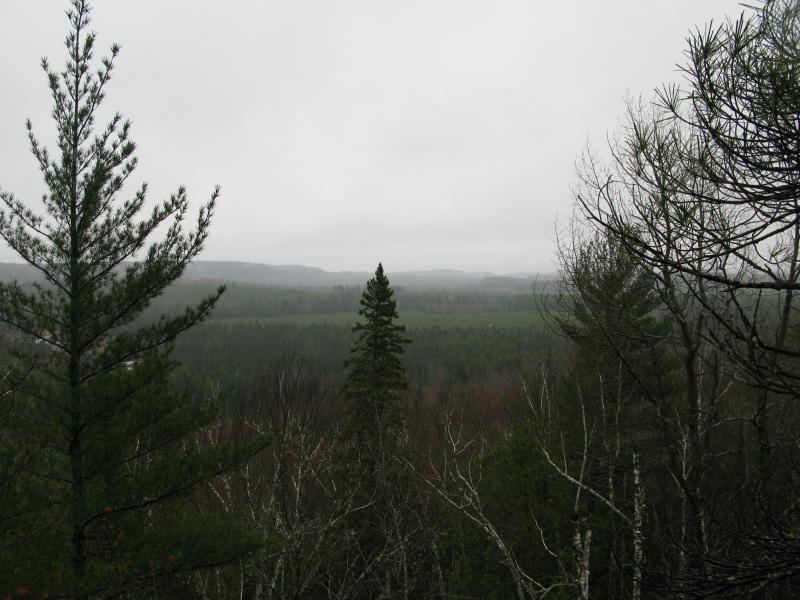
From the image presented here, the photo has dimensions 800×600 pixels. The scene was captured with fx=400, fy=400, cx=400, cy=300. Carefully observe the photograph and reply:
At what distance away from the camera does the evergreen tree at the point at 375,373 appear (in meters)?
11.9

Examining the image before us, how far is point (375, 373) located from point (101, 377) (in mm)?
7620

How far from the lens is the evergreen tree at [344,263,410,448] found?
38.9 feet

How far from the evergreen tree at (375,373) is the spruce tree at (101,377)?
6.31 meters

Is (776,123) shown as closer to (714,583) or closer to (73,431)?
(714,583)

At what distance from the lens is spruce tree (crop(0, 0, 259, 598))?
4.99 meters

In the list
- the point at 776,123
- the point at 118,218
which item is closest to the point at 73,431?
the point at 118,218

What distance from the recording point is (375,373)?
1218 centimetres

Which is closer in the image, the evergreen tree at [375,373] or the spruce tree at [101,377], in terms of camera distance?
the spruce tree at [101,377]

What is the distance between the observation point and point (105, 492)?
5.19 metres

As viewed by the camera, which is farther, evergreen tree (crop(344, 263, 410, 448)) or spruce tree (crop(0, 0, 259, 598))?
evergreen tree (crop(344, 263, 410, 448))

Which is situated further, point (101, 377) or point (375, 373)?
point (375, 373)

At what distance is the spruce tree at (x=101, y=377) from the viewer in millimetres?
4992

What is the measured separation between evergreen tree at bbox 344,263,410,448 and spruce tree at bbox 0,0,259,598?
20.7 ft

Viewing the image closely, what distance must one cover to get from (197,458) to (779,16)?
7111 millimetres
